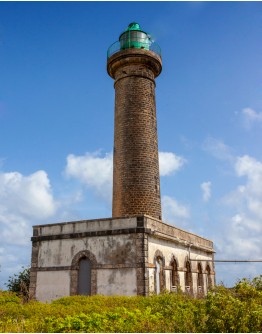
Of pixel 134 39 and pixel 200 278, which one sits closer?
pixel 134 39

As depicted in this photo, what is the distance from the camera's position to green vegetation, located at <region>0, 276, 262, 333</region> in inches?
284

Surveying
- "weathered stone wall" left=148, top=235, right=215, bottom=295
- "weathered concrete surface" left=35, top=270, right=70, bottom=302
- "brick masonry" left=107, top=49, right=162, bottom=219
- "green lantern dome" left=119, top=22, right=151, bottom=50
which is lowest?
"weathered concrete surface" left=35, top=270, right=70, bottom=302

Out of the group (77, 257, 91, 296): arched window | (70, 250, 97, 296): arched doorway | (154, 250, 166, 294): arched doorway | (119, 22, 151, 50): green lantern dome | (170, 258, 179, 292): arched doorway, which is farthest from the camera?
(119, 22, 151, 50): green lantern dome

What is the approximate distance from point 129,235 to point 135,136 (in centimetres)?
599

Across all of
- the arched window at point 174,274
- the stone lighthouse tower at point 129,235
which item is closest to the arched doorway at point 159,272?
the stone lighthouse tower at point 129,235

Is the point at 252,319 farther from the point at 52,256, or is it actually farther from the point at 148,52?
the point at 148,52

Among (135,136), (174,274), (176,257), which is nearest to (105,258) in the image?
(174,274)

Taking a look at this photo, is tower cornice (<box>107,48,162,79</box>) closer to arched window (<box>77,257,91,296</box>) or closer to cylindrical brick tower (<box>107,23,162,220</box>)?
cylindrical brick tower (<box>107,23,162,220</box>)

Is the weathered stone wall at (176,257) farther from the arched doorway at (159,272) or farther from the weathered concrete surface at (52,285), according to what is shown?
the weathered concrete surface at (52,285)

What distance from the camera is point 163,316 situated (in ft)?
33.6

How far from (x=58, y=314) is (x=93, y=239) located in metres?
6.39

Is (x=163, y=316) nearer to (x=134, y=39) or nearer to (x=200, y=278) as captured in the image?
(x=200, y=278)

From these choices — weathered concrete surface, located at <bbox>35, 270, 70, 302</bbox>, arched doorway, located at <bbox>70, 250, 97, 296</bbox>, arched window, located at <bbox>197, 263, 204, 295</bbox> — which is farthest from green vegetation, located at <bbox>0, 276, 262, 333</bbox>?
arched window, located at <bbox>197, 263, 204, 295</bbox>

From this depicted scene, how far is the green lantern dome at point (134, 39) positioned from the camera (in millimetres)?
21722
